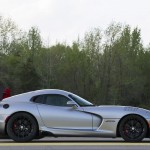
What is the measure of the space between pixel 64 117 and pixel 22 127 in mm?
1060

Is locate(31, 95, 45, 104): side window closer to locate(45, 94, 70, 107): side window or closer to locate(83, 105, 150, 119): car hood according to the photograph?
locate(45, 94, 70, 107): side window

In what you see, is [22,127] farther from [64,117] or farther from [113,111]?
Answer: [113,111]

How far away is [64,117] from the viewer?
39.4 ft

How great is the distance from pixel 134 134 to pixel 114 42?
64.4 meters

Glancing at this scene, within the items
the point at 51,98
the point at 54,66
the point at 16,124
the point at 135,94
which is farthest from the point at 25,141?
the point at 54,66

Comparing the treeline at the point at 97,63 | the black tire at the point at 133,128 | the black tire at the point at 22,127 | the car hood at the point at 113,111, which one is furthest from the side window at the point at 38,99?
the treeline at the point at 97,63

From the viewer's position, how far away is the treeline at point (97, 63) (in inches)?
2933

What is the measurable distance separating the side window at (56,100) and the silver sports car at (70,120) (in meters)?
0.03

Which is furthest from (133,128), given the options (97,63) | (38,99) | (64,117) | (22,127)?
(97,63)

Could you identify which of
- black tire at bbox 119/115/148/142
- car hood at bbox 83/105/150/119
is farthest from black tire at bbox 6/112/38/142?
black tire at bbox 119/115/148/142

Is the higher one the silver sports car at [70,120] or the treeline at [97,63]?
the treeline at [97,63]

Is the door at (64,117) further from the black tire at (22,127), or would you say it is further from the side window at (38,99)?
the black tire at (22,127)

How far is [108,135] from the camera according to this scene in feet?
38.9

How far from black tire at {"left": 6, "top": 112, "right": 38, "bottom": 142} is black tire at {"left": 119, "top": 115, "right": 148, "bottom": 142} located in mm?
2142
